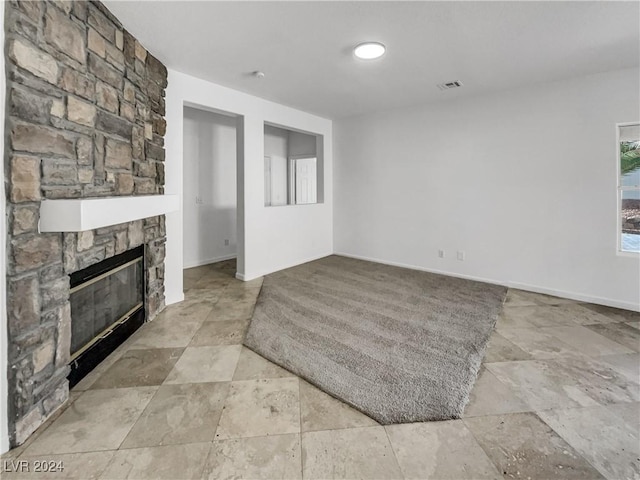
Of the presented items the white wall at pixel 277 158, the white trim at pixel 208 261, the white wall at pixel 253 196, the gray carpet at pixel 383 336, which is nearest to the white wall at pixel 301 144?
the white wall at pixel 277 158

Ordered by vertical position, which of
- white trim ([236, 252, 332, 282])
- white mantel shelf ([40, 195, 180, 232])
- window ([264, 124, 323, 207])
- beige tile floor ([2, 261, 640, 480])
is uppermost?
window ([264, 124, 323, 207])

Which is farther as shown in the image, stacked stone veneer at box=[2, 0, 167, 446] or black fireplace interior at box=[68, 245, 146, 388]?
black fireplace interior at box=[68, 245, 146, 388]

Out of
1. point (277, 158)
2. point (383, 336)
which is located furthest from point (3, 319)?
point (277, 158)

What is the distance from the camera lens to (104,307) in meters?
2.29

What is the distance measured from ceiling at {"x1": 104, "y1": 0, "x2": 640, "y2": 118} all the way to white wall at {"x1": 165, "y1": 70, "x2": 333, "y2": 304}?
0.81 feet

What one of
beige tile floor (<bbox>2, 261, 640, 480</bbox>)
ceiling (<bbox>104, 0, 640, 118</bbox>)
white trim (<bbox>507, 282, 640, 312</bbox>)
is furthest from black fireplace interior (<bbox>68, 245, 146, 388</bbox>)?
white trim (<bbox>507, 282, 640, 312</bbox>)

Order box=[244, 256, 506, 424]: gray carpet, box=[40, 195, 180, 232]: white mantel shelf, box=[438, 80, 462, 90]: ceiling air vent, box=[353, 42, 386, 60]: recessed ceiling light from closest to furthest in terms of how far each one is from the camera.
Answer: box=[40, 195, 180, 232]: white mantel shelf < box=[244, 256, 506, 424]: gray carpet < box=[353, 42, 386, 60]: recessed ceiling light < box=[438, 80, 462, 90]: ceiling air vent

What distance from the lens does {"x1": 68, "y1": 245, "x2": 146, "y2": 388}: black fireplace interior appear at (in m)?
1.96

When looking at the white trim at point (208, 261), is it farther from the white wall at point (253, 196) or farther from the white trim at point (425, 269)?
the white trim at point (425, 269)

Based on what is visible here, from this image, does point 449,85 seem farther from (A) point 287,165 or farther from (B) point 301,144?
(A) point 287,165

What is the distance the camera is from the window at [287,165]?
643 cm

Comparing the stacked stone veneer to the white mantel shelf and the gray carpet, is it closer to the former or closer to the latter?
the white mantel shelf

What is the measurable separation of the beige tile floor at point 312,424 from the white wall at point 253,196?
149 centimetres

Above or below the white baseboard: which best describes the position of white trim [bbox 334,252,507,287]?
A: above
